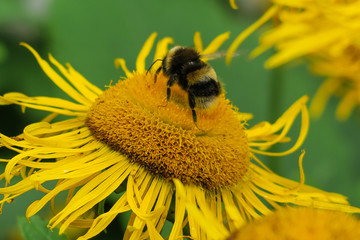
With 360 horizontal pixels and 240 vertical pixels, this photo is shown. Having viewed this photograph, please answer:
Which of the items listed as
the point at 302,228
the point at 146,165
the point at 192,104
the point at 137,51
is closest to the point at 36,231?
the point at 146,165

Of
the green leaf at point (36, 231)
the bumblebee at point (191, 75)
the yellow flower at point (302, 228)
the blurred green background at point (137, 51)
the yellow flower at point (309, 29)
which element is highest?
the blurred green background at point (137, 51)

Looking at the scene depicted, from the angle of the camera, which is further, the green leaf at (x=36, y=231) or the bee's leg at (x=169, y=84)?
the bee's leg at (x=169, y=84)

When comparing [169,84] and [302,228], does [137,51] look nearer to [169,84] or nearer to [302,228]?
[169,84]

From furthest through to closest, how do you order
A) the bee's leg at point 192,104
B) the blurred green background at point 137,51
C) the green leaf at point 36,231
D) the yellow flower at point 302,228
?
the blurred green background at point 137,51 → the bee's leg at point 192,104 → the green leaf at point 36,231 → the yellow flower at point 302,228

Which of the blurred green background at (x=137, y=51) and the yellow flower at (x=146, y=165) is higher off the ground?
the blurred green background at (x=137, y=51)

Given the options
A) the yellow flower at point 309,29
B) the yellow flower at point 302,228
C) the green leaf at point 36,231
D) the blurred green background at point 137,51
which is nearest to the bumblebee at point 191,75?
the yellow flower at point 309,29

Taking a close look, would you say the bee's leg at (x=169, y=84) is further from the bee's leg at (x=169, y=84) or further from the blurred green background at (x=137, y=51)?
the blurred green background at (x=137, y=51)

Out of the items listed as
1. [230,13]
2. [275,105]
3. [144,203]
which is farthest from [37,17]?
[144,203]

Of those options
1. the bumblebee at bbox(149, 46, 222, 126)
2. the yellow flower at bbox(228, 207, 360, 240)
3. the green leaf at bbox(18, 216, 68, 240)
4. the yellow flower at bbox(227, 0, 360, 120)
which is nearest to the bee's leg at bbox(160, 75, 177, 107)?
the bumblebee at bbox(149, 46, 222, 126)

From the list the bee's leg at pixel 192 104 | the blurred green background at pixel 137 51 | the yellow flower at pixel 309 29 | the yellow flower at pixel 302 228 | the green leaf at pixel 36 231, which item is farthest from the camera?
the blurred green background at pixel 137 51
